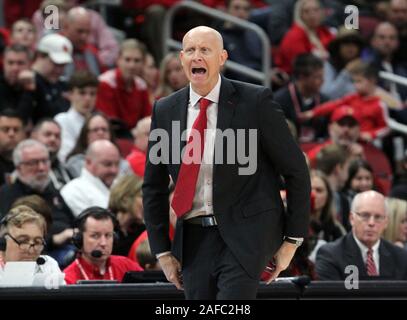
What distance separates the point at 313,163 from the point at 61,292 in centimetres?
389

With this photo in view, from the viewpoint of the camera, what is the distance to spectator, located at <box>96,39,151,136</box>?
10586mm

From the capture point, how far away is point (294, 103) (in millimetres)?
10828

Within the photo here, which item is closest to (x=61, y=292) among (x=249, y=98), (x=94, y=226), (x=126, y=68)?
(x=94, y=226)

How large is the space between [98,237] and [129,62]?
3605mm

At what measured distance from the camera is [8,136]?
9.12m

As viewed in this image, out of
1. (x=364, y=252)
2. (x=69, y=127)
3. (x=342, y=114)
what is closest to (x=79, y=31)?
(x=69, y=127)

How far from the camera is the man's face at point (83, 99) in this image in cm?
986

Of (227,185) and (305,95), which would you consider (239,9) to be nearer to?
(305,95)

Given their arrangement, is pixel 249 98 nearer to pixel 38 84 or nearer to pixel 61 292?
pixel 61 292

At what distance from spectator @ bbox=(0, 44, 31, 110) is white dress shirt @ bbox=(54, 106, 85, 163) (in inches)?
14.3

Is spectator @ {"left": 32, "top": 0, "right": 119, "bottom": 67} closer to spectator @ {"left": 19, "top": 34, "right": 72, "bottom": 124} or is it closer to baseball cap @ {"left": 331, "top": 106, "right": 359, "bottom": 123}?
spectator @ {"left": 19, "top": 34, "right": 72, "bottom": 124}

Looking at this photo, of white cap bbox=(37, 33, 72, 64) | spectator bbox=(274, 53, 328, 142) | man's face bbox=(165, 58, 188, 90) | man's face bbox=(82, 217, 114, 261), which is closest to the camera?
man's face bbox=(82, 217, 114, 261)

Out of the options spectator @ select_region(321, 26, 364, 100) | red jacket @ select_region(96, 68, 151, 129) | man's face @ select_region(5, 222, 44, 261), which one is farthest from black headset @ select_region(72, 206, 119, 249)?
spectator @ select_region(321, 26, 364, 100)

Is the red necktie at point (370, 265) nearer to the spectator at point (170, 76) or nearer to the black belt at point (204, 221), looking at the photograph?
the black belt at point (204, 221)
